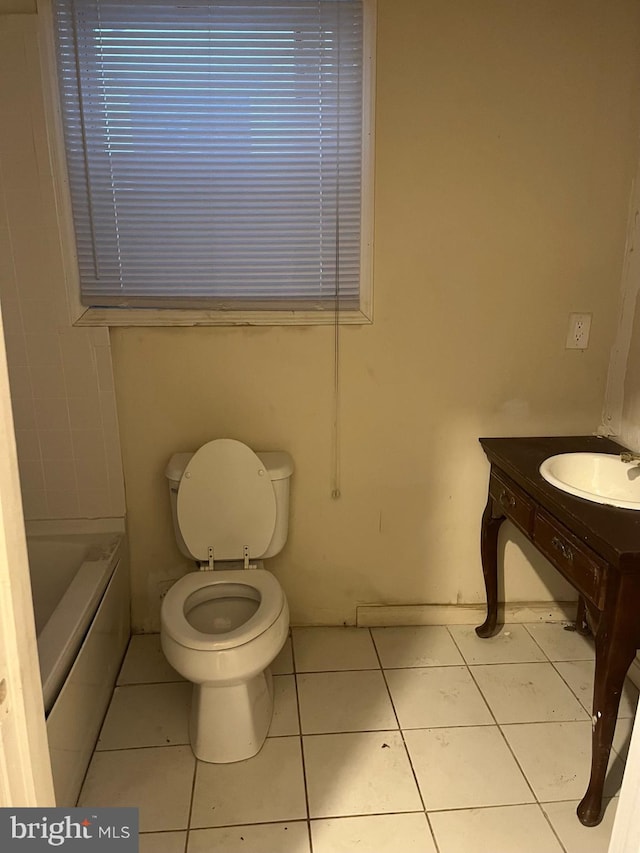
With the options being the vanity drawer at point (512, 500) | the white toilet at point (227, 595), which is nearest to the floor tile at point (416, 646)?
the white toilet at point (227, 595)

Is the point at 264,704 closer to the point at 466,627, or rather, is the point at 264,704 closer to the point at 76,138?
the point at 466,627

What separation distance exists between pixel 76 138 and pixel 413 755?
6.89ft

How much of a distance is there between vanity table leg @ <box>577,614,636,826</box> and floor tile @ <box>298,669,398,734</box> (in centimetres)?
57

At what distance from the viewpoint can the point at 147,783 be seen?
66.9 inches

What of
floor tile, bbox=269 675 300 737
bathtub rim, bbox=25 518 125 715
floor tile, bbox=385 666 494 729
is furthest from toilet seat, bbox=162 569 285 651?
floor tile, bbox=385 666 494 729

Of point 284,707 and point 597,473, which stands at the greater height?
point 597,473

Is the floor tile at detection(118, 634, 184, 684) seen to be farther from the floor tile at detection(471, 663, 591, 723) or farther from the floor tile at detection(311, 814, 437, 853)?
the floor tile at detection(471, 663, 591, 723)

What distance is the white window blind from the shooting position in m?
1.87

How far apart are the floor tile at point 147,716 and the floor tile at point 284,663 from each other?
0.98ft

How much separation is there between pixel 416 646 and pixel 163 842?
1087 mm

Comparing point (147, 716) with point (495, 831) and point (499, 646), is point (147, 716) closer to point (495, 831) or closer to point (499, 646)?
point (495, 831)

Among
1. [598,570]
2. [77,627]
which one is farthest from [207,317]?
[598,570]

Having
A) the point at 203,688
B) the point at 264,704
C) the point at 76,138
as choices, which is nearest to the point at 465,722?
the point at 264,704

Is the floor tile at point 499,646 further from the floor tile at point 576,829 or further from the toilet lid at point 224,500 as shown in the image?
the toilet lid at point 224,500
